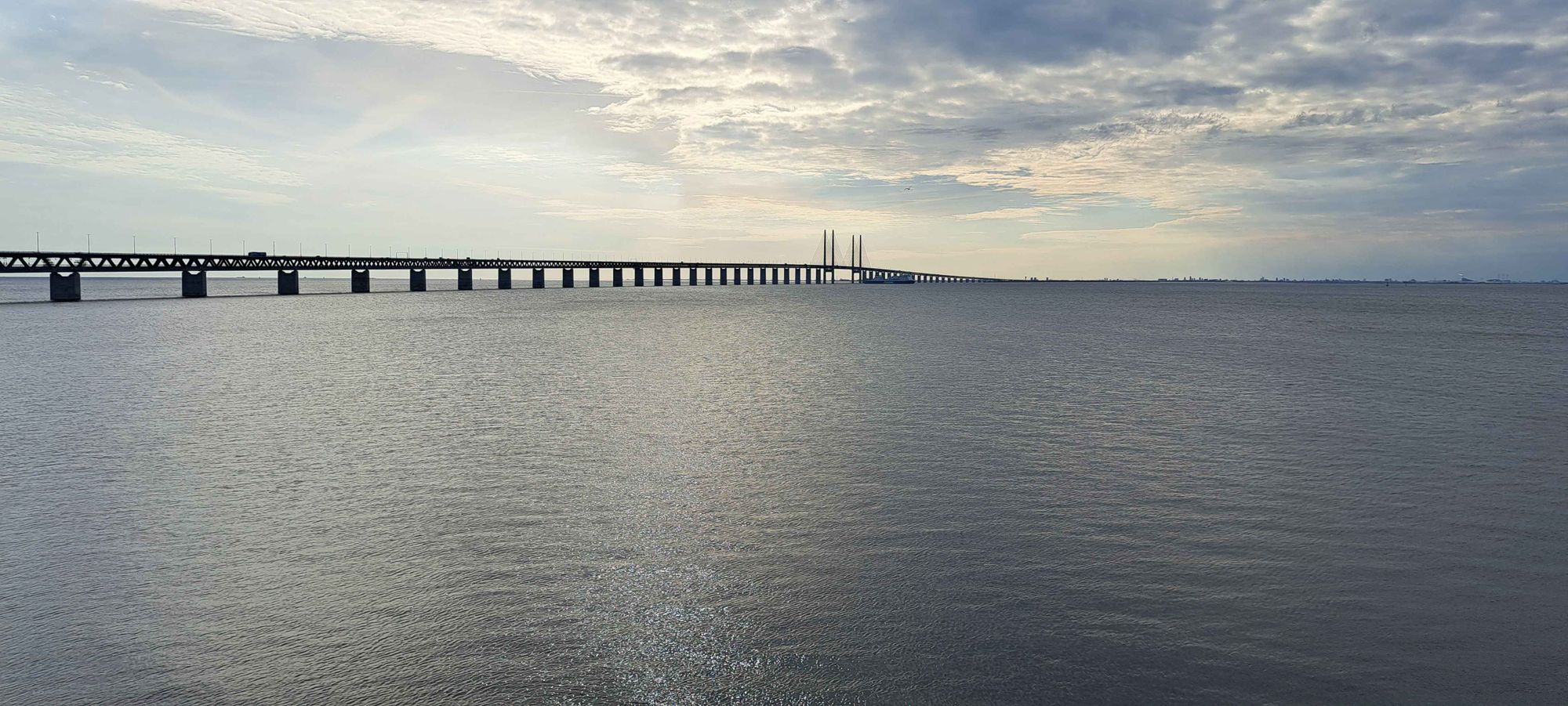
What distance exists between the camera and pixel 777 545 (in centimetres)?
1170

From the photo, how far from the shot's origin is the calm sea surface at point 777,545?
7.82 m

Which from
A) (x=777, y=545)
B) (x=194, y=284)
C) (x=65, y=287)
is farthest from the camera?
(x=194, y=284)

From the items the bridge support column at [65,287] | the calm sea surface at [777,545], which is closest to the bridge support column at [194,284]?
the bridge support column at [65,287]

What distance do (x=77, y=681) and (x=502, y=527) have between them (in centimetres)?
537

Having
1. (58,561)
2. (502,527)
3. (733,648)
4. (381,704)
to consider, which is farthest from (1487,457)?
(58,561)

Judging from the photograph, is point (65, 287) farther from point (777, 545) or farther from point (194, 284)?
point (777, 545)

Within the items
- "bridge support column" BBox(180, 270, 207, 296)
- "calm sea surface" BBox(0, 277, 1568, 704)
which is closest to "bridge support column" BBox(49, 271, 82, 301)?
"bridge support column" BBox(180, 270, 207, 296)

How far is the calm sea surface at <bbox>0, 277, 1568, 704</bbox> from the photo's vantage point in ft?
25.7

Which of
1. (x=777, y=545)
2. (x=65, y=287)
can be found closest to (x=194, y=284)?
(x=65, y=287)

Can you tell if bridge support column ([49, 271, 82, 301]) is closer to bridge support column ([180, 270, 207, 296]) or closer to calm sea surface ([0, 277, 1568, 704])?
bridge support column ([180, 270, 207, 296])

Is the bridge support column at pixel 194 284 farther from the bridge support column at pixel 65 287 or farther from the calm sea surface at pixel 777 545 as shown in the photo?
the calm sea surface at pixel 777 545

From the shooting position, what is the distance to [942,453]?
18.2 metres

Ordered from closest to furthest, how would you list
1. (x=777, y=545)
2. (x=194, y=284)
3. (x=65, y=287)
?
(x=777, y=545) < (x=65, y=287) < (x=194, y=284)

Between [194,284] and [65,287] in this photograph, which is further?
[194,284]
